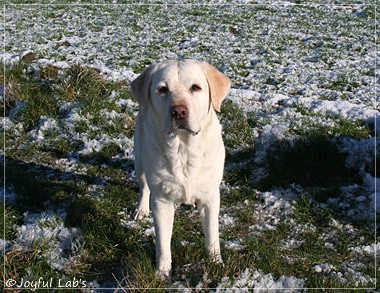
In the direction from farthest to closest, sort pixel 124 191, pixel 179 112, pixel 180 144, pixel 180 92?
1. pixel 124 191
2. pixel 180 144
3. pixel 180 92
4. pixel 179 112

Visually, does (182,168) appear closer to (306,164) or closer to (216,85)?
(216,85)

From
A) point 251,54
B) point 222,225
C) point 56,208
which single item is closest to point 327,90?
point 251,54

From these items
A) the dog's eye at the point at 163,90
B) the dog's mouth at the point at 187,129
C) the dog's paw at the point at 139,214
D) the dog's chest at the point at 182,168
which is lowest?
the dog's paw at the point at 139,214

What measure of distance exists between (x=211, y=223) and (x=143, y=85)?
1.12 metres

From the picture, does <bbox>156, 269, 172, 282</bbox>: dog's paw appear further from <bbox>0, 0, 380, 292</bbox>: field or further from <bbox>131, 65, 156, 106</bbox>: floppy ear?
<bbox>131, 65, 156, 106</bbox>: floppy ear

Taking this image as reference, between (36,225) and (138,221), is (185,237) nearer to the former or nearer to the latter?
(138,221)

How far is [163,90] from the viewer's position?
8.77 feet

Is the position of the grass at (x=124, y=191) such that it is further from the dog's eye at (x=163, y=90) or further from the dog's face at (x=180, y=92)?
the dog's eye at (x=163, y=90)

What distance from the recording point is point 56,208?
3.71 metres

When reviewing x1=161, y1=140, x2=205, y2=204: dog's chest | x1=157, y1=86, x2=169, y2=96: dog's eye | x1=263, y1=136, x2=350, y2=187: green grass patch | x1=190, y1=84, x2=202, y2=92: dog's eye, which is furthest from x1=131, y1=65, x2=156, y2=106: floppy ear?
x1=263, y1=136, x2=350, y2=187: green grass patch

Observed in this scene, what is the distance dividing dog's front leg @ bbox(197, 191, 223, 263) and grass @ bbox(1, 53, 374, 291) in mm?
78

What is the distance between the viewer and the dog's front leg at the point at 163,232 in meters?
2.79

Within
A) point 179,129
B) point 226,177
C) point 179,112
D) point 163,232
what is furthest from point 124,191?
point 179,112

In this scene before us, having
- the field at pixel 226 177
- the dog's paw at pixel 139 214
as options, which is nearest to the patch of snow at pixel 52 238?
the field at pixel 226 177
